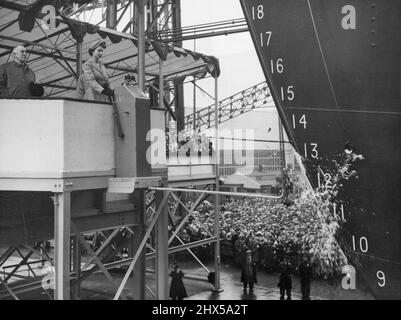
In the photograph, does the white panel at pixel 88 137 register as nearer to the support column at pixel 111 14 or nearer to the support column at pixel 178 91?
the support column at pixel 178 91

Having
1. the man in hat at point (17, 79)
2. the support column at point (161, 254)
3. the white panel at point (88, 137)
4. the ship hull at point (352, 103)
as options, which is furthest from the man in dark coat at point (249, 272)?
the man in hat at point (17, 79)

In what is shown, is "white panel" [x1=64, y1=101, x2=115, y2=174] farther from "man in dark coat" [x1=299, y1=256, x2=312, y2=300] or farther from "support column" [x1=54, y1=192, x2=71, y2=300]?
"man in dark coat" [x1=299, y1=256, x2=312, y2=300]

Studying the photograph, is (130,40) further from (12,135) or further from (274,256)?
(274,256)

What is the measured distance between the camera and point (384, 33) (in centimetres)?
571

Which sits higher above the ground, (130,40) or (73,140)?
(130,40)

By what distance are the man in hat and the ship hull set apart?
341 cm

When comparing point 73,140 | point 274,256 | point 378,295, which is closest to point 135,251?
point 73,140

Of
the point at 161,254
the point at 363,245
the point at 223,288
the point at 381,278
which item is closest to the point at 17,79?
the point at 161,254

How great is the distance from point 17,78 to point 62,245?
223cm

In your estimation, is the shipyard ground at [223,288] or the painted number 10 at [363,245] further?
the shipyard ground at [223,288]

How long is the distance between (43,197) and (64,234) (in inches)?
69.3

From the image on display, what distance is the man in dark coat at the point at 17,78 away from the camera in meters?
5.91

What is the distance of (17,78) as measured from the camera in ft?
19.7

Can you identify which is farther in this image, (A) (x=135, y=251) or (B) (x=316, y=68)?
(A) (x=135, y=251)
